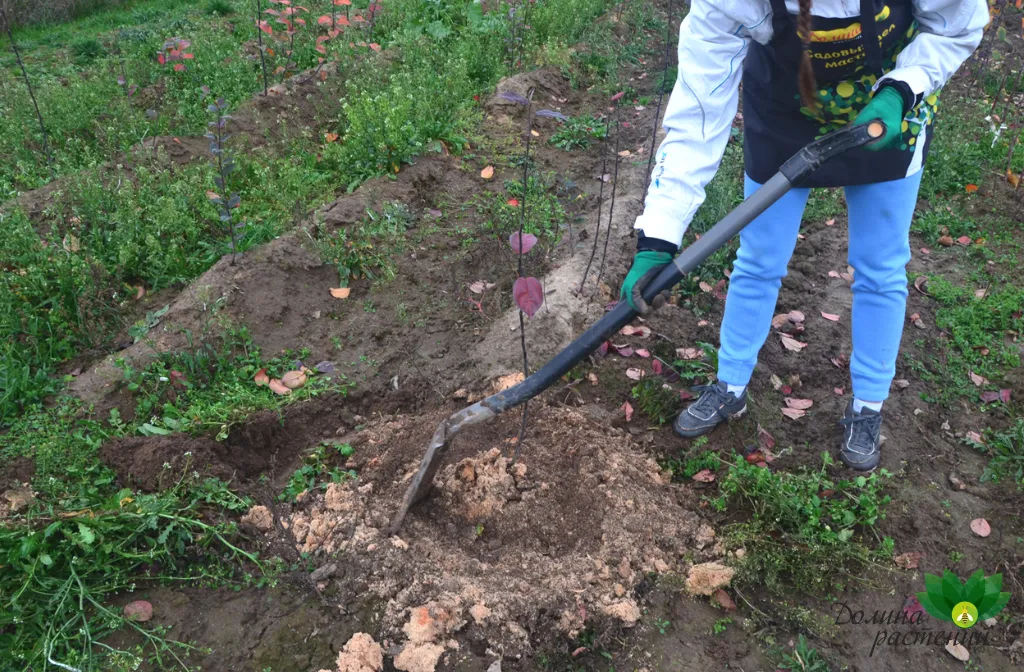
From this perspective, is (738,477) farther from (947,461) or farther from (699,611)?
(947,461)

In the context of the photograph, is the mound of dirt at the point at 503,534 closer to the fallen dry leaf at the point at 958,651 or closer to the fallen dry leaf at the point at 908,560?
the fallen dry leaf at the point at 908,560

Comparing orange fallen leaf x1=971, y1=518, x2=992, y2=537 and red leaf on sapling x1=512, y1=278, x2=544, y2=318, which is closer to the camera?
red leaf on sapling x1=512, y1=278, x2=544, y2=318

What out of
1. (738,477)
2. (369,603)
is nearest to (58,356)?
(369,603)

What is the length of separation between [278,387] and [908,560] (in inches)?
93.8

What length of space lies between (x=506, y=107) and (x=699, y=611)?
372 centimetres

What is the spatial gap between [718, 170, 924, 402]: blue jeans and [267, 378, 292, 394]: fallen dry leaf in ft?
5.75

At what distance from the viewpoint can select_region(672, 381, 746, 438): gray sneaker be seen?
8.93ft

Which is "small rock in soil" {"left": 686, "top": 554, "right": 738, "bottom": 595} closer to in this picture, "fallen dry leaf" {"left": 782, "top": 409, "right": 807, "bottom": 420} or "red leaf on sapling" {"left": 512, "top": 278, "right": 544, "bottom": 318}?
"fallen dry leaf" {"left": 782, "top": 409, "right": 807, "bottom": 420}

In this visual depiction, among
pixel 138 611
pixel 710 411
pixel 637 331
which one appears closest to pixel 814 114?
pixel 710 411

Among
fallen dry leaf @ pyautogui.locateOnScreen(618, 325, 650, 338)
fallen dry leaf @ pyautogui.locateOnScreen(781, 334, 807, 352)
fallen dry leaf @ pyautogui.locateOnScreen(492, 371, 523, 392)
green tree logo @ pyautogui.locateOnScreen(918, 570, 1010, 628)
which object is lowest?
fallen dry leaf @ pyautogui.locateOnScreen(781, 334, 807, 352)

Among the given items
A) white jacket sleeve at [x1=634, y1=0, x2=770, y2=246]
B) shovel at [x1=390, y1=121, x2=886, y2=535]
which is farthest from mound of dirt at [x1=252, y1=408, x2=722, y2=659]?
white jacket sleeve at [x1=634, y1=0, x2=770, y2=246]

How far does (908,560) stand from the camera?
2.29 meters

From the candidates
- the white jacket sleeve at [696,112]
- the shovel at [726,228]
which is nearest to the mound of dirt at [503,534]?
the shovel at [726,228]

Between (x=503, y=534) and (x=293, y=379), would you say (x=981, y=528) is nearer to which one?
(x=503, y=534)
